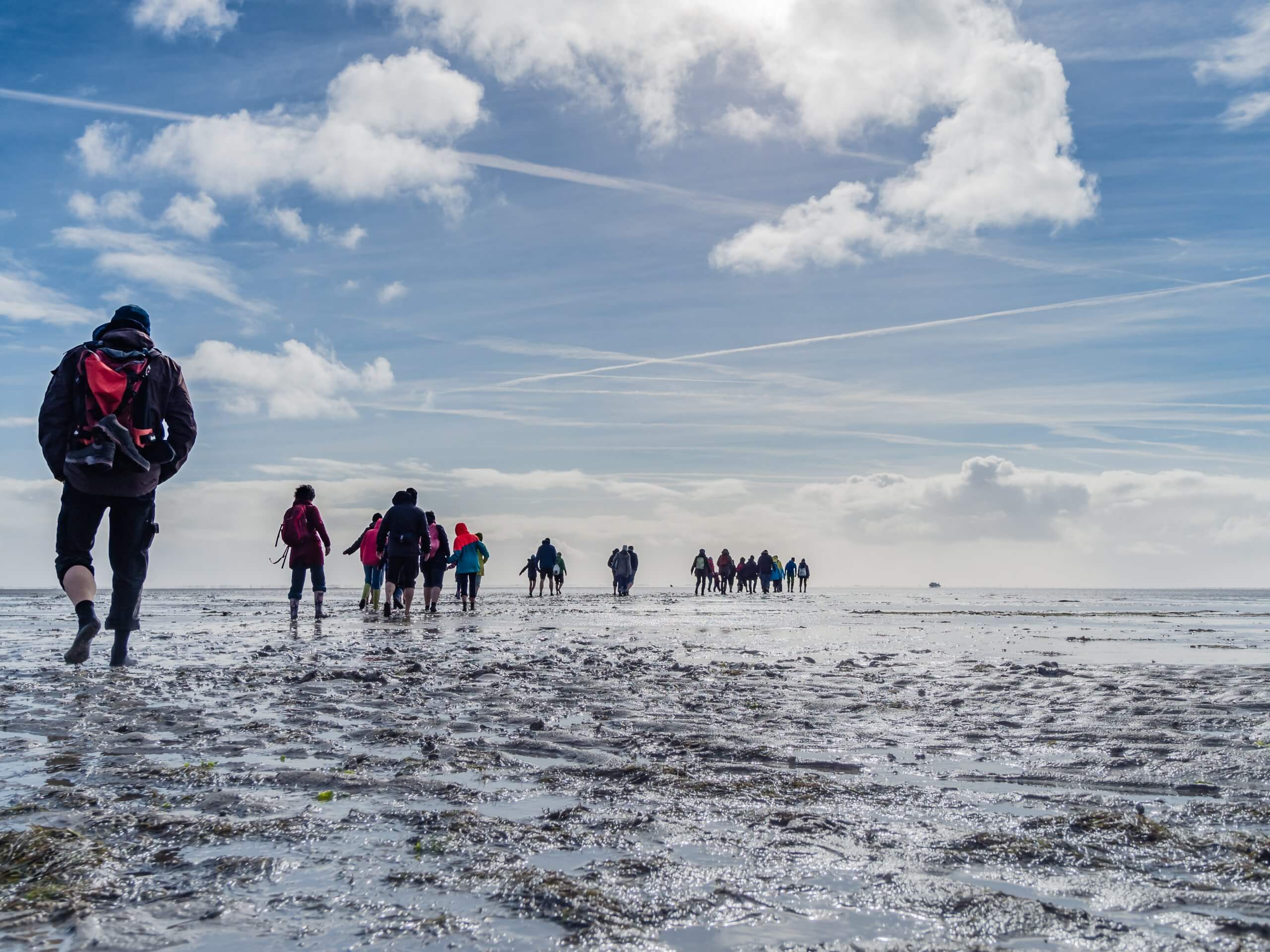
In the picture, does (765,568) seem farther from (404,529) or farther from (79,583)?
(79,583)

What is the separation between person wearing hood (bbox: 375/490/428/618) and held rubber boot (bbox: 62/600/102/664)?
373 inches

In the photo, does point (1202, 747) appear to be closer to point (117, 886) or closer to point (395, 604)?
point (117, 886)

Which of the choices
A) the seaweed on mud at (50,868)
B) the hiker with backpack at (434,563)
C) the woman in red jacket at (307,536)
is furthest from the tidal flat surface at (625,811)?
the hiker with backpack at (434,563)

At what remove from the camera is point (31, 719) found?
4887mm

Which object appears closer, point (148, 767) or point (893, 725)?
point (148, 767)

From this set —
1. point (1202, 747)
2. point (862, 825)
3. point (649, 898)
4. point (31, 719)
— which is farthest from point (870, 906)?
point (31, 719)

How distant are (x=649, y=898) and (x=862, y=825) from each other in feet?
3.32

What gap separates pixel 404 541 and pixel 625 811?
14.1 metres

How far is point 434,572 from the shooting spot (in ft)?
67.5

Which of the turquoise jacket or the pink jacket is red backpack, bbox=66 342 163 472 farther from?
the turquoise jacket

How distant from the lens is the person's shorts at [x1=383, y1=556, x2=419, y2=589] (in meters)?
17.0

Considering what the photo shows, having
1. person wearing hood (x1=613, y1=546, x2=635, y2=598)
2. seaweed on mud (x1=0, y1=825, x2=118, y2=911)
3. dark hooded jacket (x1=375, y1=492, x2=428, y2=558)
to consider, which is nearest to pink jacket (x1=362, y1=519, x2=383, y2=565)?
dark hooded jacket (x1=375, y1=492, x2=428, y2=558)

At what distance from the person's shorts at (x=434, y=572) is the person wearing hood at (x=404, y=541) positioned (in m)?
2.86

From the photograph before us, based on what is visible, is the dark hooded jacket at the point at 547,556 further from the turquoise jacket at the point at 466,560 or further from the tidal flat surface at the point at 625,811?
the tidal flat surface at the point at 625,811
